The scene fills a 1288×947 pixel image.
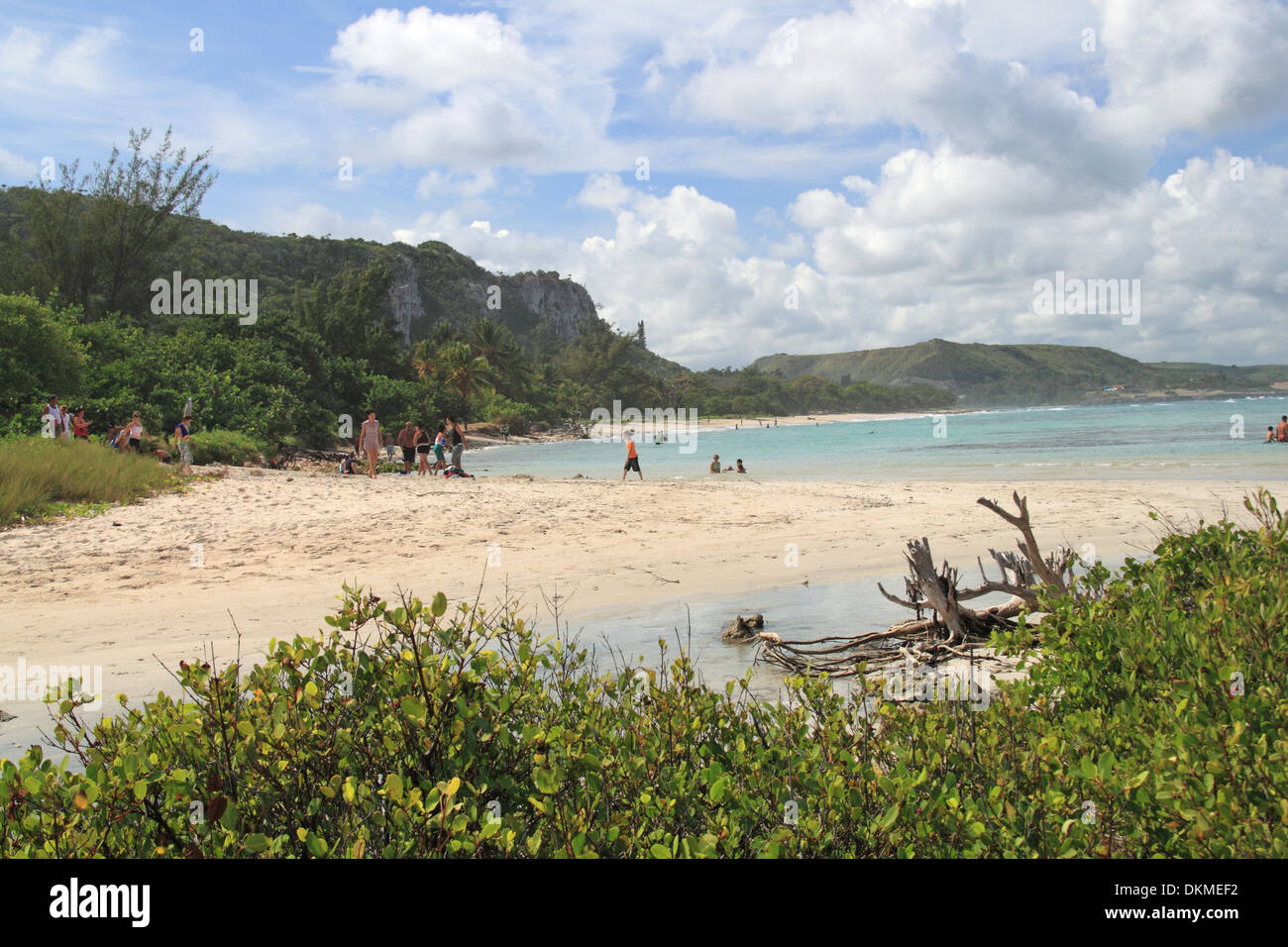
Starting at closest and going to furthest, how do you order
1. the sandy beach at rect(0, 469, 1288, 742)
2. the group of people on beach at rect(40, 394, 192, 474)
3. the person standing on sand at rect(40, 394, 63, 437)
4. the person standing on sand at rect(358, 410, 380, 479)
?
the sandy beach at rect(0, 469, 1288, 742), the person standing on sand at rect(40, 394, 63, 437), the group of people on beach at rect(40, 394, 192, 474), the person standing on sand at rect(358, 410, 380, 479)

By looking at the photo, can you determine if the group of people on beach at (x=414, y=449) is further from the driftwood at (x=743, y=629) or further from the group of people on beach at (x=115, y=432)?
the driftwood at (x=743, y=629)

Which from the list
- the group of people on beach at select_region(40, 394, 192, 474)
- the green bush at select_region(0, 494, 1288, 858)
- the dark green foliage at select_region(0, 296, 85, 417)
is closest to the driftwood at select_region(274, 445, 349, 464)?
the group of people on beach at select_region(40, 394, 192, 474)

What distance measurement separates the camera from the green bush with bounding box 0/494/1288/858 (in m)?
2.17

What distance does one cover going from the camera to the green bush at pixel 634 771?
217cm

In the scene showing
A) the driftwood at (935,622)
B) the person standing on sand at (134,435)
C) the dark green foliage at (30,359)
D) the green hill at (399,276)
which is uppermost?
the green hill at (399,276)

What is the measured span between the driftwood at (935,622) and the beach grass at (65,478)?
39.4 feet

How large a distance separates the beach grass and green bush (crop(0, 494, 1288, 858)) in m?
12.5

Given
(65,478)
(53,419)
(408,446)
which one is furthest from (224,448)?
(65,478)

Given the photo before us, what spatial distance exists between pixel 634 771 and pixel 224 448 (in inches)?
1015

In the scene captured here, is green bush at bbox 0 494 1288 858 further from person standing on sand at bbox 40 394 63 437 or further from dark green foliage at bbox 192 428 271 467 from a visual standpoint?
dark green foliage at bbox 192 428 271 467

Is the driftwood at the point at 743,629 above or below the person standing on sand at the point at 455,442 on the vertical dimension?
below

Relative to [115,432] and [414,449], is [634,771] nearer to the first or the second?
[115,432]

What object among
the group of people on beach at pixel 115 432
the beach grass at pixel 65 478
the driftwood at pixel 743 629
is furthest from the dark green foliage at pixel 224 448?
the driftwood at pixel 743 629
